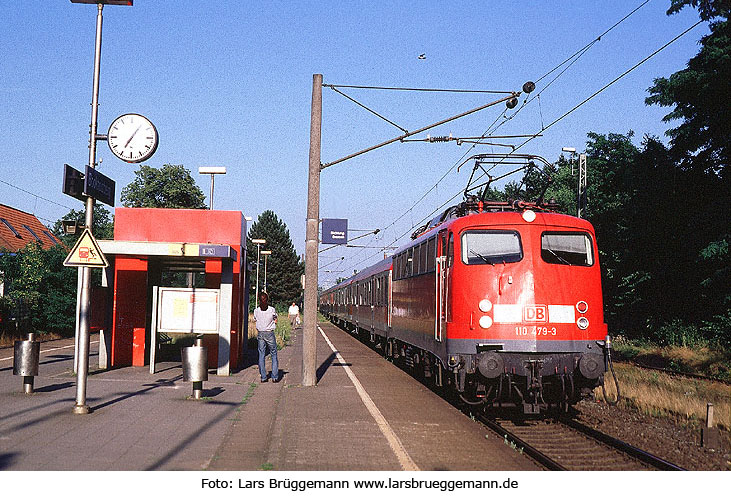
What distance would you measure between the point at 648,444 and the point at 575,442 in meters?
0.89

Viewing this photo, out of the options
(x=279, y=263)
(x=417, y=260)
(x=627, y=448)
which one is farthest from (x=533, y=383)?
(x=279, y=263)

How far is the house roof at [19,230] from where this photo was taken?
43.5 m

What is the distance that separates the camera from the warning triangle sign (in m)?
10.2

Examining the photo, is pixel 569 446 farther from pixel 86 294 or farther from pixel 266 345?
pixel 266 345

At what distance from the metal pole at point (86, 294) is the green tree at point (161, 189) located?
180ft

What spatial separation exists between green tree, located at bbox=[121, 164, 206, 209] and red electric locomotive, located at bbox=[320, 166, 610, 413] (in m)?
56.5

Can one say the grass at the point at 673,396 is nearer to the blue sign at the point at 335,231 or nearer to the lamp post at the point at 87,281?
the lamp post at the point at 87,281

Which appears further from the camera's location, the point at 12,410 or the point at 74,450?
the point at 12,410

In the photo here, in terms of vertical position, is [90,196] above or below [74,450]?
above

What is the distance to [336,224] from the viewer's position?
1309 inches

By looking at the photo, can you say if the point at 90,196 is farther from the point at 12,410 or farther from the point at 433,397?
the point at 433,397

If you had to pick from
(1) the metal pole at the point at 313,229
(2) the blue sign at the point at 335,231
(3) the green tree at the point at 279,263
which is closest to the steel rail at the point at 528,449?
(1) the metal pole at the point at 313,229

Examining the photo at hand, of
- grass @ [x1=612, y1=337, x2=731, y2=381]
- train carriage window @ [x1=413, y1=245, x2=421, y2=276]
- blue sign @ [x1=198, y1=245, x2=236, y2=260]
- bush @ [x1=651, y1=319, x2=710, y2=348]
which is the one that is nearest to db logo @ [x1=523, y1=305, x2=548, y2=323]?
train carriage window @ [x1=413, y1=245, x2=421, y2=276]

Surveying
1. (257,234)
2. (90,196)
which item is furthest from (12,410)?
(257,234)
